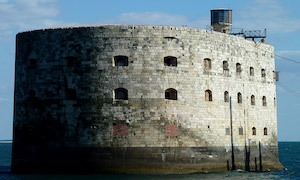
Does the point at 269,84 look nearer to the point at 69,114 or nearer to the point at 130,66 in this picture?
the point at 130,66

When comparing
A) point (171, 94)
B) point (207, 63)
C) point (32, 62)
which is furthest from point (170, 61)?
point (32, 62)

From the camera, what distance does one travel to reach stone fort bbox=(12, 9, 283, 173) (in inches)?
1442

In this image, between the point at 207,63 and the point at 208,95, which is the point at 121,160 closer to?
the point at 208,95

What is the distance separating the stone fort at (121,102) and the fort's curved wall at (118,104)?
63 mm

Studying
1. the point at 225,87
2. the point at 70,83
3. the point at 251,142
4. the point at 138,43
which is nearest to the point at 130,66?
the point at 138,43

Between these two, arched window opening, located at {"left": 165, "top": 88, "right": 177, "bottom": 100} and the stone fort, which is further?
arched window opening, located at {"left": 165, "top": 88, "right": 177, "bottom": 100}

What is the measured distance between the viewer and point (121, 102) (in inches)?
1446

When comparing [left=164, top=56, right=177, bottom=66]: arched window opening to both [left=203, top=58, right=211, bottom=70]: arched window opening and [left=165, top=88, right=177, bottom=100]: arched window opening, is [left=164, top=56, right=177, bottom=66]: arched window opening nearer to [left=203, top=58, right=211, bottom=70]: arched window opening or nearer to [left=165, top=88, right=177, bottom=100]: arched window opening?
[left=165, top=88, right=177, bottom=100]: arched window opening

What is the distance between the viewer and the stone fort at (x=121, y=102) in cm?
3662

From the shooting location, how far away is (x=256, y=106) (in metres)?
43.8

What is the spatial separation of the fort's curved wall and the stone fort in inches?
2.5

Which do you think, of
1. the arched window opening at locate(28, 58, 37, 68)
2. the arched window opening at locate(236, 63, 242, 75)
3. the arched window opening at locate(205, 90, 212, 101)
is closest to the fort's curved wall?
the arched window opening at locate(28, 58, 37, 68)

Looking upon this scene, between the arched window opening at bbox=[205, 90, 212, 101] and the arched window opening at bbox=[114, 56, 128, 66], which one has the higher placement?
the arched window opening at bbox=[114, 56, 128, 66]

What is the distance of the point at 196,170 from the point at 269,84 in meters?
11.8
